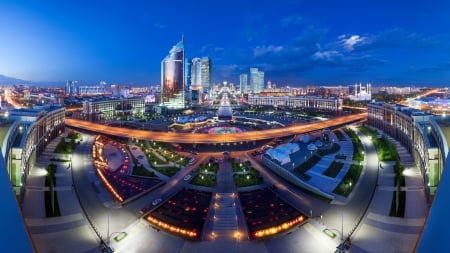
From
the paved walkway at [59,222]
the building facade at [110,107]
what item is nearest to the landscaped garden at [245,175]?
the paved walkway at [59,222]

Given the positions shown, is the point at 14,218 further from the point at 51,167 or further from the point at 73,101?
the point at 73,101

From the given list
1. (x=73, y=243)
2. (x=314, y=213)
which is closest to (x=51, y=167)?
(x=73, y=243)

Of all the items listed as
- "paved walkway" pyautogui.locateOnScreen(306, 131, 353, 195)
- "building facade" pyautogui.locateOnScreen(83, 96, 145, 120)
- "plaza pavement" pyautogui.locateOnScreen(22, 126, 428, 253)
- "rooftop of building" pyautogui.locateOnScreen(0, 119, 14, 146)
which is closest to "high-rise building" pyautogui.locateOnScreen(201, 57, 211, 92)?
"building facade" pyautogui.locateOnScreen(83, 96, 145, 120)

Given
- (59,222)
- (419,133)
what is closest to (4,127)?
(59,222)

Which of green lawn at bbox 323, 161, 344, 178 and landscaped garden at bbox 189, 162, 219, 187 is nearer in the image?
landscaped garden at bbox 189, 162, 219, 187

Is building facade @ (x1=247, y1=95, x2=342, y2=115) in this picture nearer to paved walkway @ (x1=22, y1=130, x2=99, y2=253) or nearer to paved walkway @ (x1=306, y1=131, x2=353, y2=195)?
paved walkway @ (x1=306, y1=131, x2=353, y2=195)

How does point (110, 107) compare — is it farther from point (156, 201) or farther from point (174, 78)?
point (156, 201)

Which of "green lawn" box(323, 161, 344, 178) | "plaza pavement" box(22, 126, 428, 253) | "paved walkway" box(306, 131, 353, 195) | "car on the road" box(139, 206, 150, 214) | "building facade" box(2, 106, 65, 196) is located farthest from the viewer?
"green lawn" box(323, 161, 344, 178)

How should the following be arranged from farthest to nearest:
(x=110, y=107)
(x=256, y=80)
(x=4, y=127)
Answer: (x=256, y=80)
(x=110, y=107)
(x=4, y=127)
